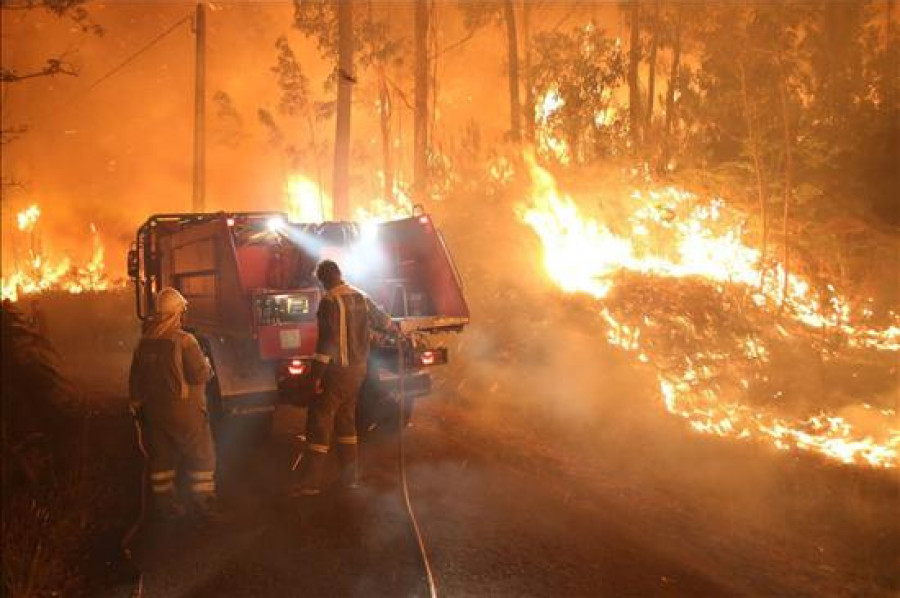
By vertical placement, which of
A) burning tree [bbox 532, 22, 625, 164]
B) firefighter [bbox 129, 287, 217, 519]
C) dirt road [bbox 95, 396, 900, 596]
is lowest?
dirt road [bbox 95, 396, 900, 596]

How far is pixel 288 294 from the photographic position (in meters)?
6.66

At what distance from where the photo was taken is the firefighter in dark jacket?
219 inches

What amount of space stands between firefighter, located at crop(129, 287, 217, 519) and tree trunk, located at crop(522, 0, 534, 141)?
14.0 metres

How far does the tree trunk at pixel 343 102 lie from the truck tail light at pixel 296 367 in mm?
8955

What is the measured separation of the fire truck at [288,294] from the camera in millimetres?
6480

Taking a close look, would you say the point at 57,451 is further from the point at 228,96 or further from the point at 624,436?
the point at 228,96

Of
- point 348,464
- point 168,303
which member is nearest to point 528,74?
point 348,464

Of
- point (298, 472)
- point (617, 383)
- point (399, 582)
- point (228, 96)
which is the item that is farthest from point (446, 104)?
point (399, 582)

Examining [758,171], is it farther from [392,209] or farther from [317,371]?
[392,209]

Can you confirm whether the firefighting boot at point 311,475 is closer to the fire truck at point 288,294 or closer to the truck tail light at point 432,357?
the fire truck at point 288,294

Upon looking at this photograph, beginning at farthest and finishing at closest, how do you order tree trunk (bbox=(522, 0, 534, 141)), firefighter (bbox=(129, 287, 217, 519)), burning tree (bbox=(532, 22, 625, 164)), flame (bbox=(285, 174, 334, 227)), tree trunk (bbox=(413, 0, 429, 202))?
flame (bbox=(285, 174, 334, 227))
tree trunk (bbox=(522, 0, 534, 141))
burning tree (bbox=(532, 22, 625, 164))
tree trunk (bbox=(413, 0, 429, 202))
firefighter (bbox=(129, 287, 217, 519))

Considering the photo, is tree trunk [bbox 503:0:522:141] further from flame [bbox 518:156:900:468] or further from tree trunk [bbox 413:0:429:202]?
flame [bbox 518:156:900:468]

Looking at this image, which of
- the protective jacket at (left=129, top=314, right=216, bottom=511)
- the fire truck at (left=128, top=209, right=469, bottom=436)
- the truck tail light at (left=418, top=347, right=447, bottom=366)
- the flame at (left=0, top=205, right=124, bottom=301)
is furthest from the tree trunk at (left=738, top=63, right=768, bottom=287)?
the flame at (left=0, top=205, right=124, bottom=301)

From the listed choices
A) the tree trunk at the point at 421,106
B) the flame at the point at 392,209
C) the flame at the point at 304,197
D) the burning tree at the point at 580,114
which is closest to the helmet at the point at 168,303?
the tree trunk at the point at 421,106
